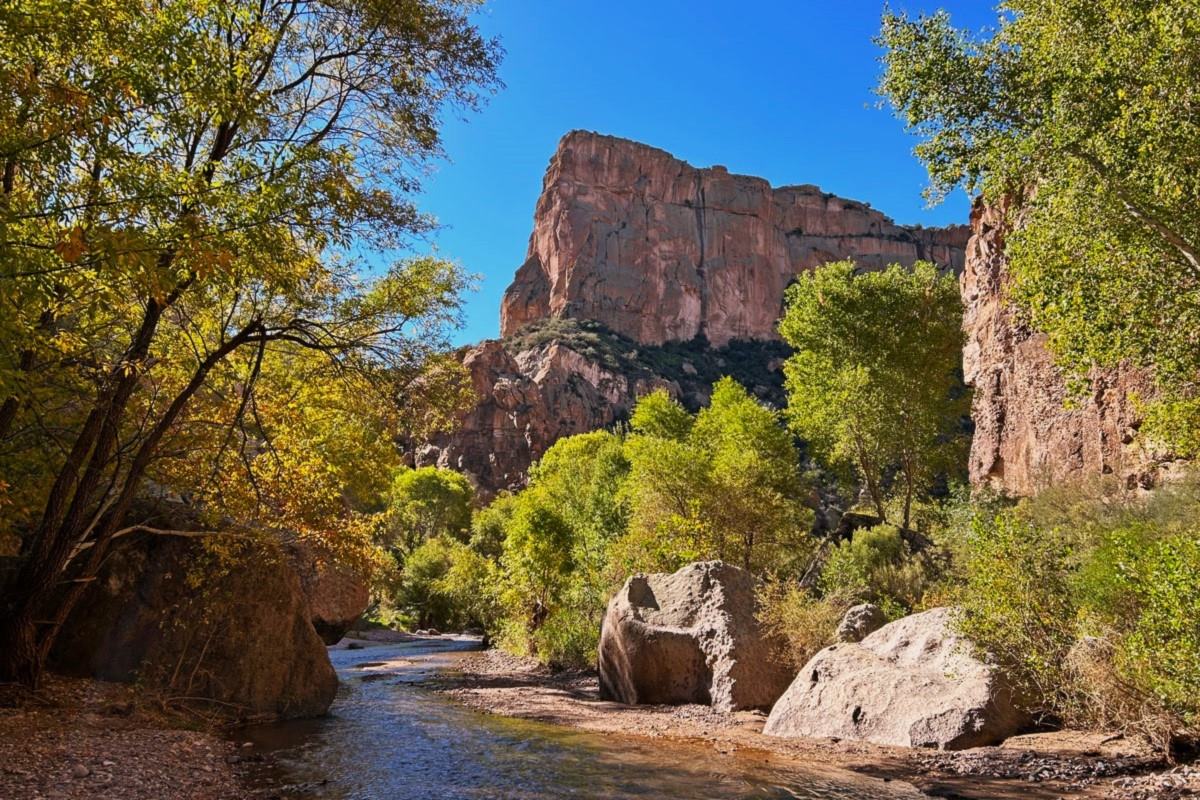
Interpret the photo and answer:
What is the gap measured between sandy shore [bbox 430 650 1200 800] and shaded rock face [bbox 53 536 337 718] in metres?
4.50

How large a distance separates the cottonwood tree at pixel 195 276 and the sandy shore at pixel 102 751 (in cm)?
100

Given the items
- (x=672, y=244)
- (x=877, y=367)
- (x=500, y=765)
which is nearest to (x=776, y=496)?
(x=877, y=367)

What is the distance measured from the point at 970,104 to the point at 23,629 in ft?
50.6

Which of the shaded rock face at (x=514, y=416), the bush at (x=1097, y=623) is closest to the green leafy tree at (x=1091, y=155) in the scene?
the bush at (x=1097, y=623)

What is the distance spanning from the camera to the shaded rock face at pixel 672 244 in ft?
375

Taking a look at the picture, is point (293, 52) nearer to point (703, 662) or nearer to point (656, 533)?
point (703, 662)

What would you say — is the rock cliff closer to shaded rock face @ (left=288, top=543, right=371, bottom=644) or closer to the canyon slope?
the canyon slope

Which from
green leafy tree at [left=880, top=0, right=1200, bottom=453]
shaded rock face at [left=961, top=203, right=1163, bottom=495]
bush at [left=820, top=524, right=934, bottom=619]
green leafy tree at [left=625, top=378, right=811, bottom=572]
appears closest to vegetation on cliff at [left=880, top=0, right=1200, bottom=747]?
green leafy tree at [left=880, top=0, right=1200, bottom=453]

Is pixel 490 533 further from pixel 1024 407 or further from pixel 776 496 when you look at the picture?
pixel 1024 407

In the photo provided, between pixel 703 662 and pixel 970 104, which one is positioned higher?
pixel 970 104

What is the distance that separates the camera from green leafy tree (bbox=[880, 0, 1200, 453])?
8.61 meters

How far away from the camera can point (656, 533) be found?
23172mm

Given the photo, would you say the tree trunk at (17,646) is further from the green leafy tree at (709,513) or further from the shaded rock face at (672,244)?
the shaded rock face at (672,244)

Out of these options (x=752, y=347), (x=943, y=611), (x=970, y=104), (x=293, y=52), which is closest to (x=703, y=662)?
(x=943, y=611)
